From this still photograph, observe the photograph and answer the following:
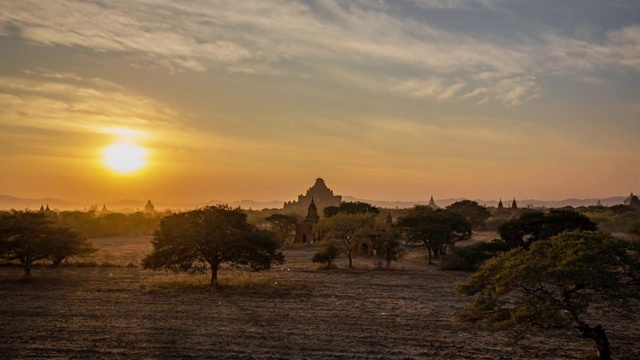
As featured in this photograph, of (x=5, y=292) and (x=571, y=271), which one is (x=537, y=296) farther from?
(x=5, y=292)

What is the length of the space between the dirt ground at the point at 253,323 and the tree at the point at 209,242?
168 centimetres

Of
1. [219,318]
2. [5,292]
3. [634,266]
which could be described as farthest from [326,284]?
[634,266]

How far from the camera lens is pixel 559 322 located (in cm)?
1427

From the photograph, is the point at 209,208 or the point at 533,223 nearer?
the point at 209,208

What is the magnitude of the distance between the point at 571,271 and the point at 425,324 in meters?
9.02

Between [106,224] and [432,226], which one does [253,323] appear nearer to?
[432,226]

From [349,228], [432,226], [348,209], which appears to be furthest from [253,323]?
[348,209]

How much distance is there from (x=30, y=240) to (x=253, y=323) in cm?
2464

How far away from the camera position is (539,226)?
152 feet

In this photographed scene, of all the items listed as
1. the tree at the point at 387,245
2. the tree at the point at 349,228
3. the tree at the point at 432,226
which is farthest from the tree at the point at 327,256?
the tree at the point at 432,226

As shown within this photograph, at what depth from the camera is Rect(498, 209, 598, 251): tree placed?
150ft

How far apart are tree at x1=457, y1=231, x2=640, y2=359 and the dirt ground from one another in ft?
7.97

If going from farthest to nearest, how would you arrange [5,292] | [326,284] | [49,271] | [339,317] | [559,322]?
1. [49,271]
2. [326,284]
3. [5,292]
4. [339,317]
5. [559,322]

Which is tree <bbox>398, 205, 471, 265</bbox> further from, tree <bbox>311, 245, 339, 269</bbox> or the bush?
the bush
